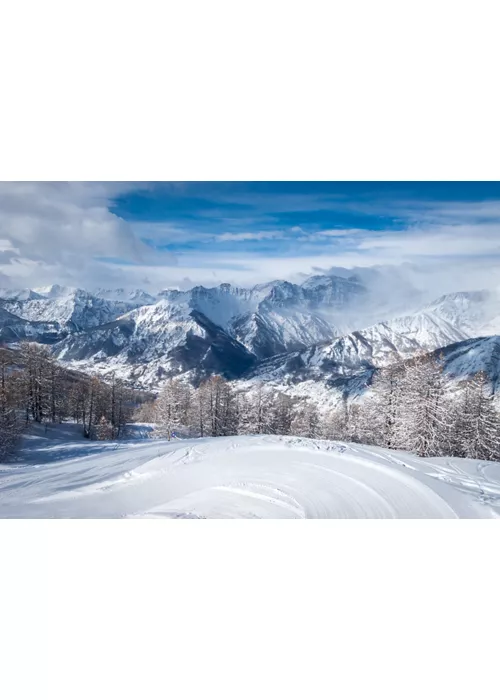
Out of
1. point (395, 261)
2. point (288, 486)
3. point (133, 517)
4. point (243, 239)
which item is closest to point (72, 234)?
point (243, 239)

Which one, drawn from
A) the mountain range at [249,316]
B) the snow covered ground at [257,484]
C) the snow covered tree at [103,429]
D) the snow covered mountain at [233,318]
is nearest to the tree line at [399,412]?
the mountain range at [249,316]

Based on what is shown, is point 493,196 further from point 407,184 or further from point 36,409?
point 36,409

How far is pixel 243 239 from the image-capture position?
462 cm

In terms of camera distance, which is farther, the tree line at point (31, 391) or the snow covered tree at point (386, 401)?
the snow covered tree at point (386, 401)

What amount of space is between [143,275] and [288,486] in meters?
3.72

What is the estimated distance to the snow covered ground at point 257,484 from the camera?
339 cm

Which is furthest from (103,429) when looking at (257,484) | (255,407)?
(257,484)

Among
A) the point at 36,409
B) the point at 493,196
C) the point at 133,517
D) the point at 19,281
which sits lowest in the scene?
the point at 133,517

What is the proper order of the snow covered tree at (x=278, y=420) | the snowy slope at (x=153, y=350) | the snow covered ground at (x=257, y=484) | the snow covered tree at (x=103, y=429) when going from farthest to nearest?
the snow covered tree at (x=278, y=420), the snow covered tree at (x=103, y=429), the snowy slope at (x=153, y=350), the snow covered ground at (x=257, y=484)

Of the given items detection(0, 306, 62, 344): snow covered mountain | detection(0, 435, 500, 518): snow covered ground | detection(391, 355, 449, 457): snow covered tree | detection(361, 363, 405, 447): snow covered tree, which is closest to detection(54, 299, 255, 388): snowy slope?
detection(0, 306, 62, 344): snow covered mountain

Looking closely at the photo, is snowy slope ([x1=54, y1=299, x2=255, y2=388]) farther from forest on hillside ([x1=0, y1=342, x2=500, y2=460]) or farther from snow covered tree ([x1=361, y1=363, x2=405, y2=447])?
snow covered tree ([x1=361, y1=363, x2=405, y2=447])

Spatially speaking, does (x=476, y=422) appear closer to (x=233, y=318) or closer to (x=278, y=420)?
(x=278, y=420)

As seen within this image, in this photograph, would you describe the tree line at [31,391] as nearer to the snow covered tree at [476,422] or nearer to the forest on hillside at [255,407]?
the forest on hillside at [255,407]

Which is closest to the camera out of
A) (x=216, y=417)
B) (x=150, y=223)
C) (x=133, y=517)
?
(x=133, y=517)
